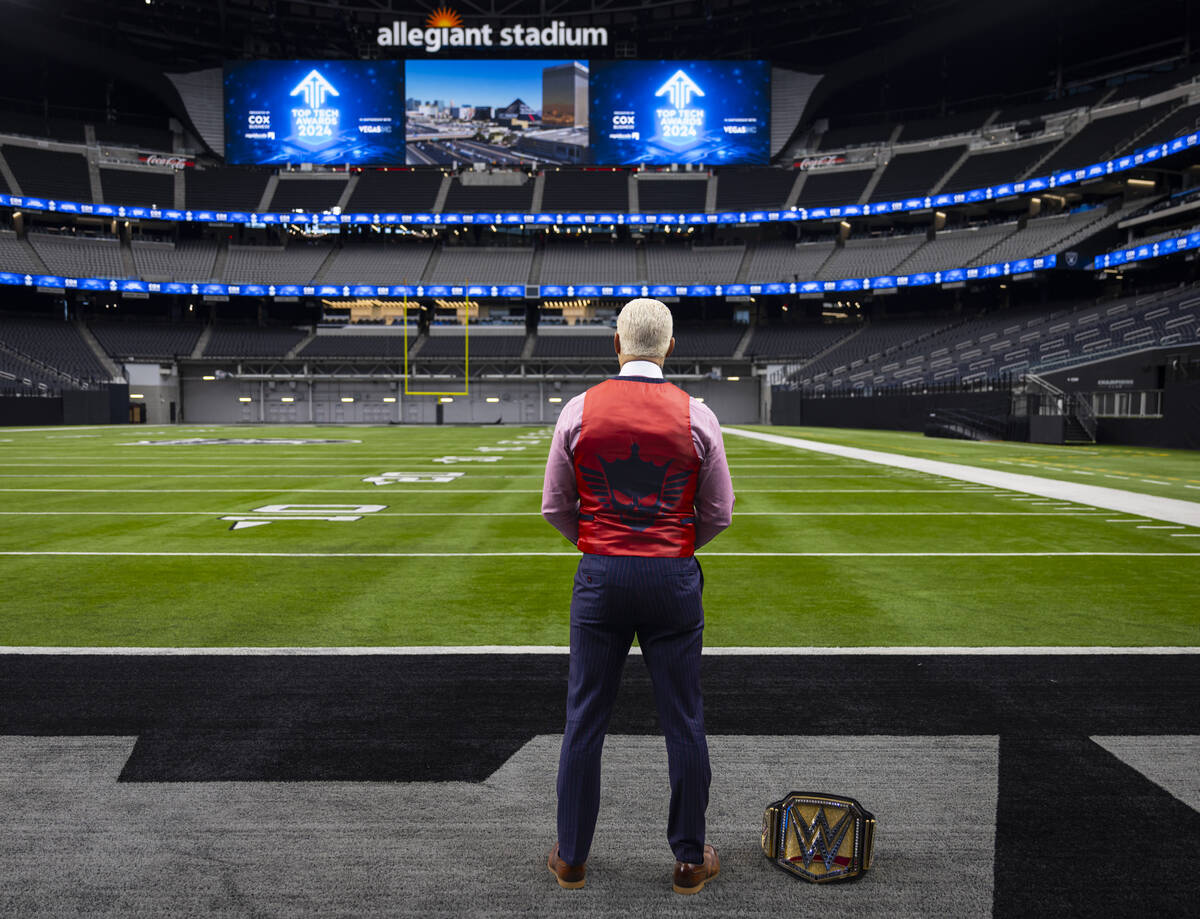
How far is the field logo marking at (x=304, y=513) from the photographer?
32.2 feet

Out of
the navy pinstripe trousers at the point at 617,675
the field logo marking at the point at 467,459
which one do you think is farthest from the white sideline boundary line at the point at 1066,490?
the navy pinstripe trousers at the point at 617,675

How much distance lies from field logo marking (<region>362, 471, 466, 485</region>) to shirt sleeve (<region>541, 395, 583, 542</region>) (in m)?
11.9

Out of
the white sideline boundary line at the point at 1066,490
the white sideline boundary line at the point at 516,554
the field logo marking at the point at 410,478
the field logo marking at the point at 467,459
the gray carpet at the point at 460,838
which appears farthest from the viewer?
the field logo marking at the point at 467,459

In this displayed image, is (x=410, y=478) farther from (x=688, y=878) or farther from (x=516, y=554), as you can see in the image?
(x=688, y=878)

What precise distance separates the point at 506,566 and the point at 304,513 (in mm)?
4267

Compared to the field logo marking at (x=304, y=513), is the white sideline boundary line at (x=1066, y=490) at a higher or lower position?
higher

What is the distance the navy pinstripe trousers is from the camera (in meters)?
2.45

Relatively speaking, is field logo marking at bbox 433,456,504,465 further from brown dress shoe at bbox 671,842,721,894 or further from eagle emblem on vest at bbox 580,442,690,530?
brown dress shoe at bbox 671,842,721,894

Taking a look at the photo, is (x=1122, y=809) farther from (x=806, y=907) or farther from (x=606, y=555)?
(x=606, y=555)

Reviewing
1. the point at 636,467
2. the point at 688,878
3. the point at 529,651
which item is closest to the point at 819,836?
the point at 688,878

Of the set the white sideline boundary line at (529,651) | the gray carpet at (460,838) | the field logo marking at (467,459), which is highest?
the field logo marking at (467,459)

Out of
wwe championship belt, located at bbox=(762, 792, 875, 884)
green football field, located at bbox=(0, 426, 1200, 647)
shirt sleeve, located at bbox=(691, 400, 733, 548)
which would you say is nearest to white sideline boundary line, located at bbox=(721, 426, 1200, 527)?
green football field, located at bbox=(0, 426, 1200, 647)

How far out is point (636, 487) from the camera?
98.1 inches

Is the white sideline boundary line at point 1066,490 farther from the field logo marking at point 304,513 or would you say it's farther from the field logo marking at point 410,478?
the field logo marking at point 304,513
